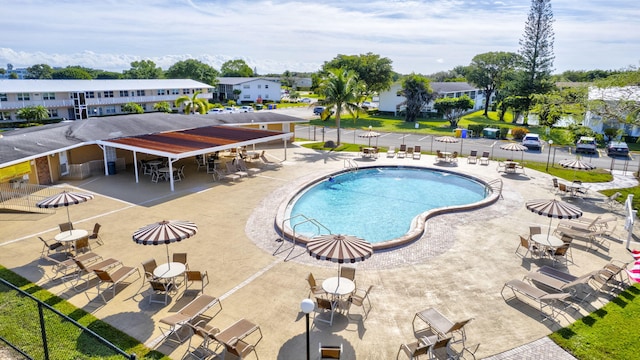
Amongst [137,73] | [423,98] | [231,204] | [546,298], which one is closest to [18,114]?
[231,204]

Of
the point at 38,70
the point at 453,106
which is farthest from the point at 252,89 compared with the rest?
the point at 38,70

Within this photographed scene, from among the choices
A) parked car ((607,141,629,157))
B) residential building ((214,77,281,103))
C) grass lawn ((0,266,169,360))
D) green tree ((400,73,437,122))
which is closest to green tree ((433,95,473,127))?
green tree ((400,73,437,122))

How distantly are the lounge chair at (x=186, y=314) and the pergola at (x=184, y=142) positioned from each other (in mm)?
12018

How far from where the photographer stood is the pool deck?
31.8 feet

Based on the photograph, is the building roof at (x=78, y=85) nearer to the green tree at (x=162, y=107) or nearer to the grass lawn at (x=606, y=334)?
the green tree at (x=162, y=107)

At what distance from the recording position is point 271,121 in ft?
119

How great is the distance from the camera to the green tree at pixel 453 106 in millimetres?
54062

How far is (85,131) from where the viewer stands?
24.9 metres

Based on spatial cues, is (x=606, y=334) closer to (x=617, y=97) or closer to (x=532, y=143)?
(x=617, y=97)

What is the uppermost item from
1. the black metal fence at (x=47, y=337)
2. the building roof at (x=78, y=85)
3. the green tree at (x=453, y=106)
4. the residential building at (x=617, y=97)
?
the building roof at (x=78, y=85)

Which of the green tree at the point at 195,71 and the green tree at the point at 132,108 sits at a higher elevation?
the green tree at the point at 195,71

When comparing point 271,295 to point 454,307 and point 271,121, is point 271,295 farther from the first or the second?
point 271,121

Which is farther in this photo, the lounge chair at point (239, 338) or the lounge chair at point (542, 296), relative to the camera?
the lounge chair at point (542, 296)

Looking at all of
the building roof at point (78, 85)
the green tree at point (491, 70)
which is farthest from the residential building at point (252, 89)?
the green tree at point (491, 70)
